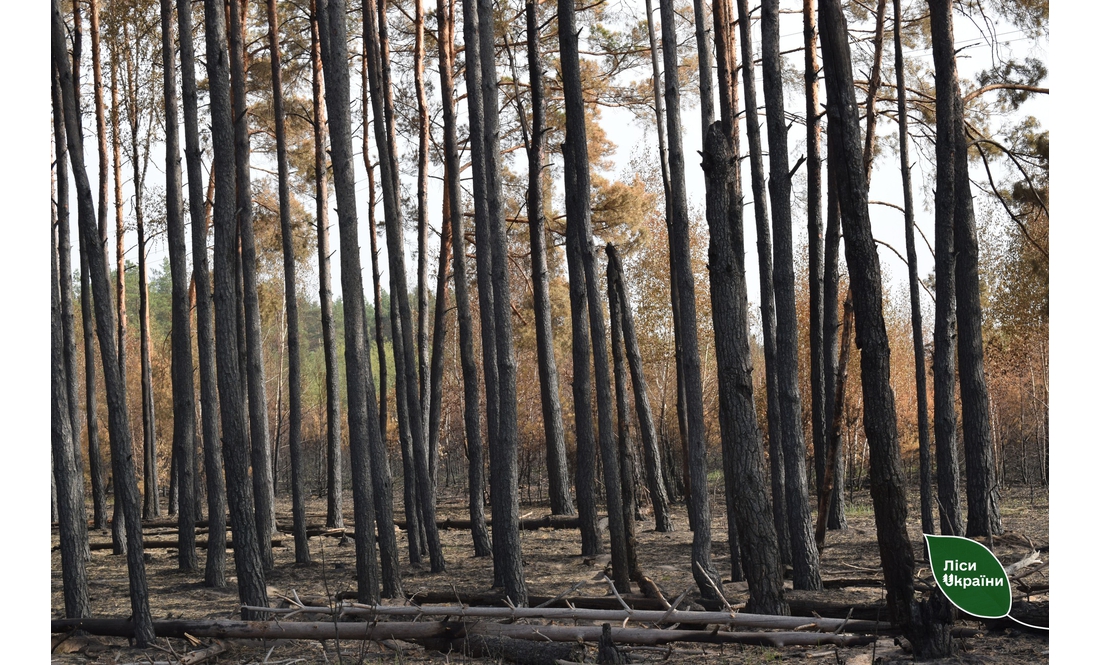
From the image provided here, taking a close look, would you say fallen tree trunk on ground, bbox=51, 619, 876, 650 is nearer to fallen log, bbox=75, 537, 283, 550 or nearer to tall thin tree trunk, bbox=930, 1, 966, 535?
tall thin tree trunk, bbox=930, 1, 966, 535

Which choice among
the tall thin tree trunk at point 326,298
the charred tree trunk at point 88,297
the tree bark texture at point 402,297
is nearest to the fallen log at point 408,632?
the tree bark texture at point 402,297

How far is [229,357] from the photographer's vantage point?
5930 mm

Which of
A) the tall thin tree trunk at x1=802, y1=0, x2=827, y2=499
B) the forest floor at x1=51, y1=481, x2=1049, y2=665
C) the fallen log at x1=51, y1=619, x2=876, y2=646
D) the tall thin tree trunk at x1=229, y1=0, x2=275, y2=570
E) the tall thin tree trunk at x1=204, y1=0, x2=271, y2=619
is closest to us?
the forest floor at x1=51, y1=481, x2=1049, y2=665

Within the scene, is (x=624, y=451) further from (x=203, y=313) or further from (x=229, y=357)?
(x=203, y=313)

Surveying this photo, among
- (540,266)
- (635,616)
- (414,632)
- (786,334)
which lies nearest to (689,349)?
(786,334)

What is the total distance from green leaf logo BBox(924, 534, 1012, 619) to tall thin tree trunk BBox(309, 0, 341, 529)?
729cm

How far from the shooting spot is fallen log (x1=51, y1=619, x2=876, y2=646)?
192 inches

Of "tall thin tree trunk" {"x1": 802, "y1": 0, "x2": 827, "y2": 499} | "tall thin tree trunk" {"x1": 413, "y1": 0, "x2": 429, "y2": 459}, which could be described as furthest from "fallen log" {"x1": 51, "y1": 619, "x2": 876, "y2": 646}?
"tall thin tree trunk" {"x1": 413, "y1": 0, "x2": 429, "y2": 459}

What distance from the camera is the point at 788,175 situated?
6.56 metres

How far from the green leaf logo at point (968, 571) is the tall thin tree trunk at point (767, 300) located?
9.81ft

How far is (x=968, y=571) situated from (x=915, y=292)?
7.16 meters

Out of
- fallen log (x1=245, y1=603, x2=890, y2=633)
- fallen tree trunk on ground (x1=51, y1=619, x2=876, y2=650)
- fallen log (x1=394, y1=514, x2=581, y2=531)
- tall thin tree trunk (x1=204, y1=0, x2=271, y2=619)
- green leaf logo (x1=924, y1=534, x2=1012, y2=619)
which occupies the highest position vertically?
tall thin tree trunk (x1=204, y1=0, x2=271, y2=619)

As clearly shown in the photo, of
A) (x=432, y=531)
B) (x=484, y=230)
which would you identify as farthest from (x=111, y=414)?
(x=432, y=531)
